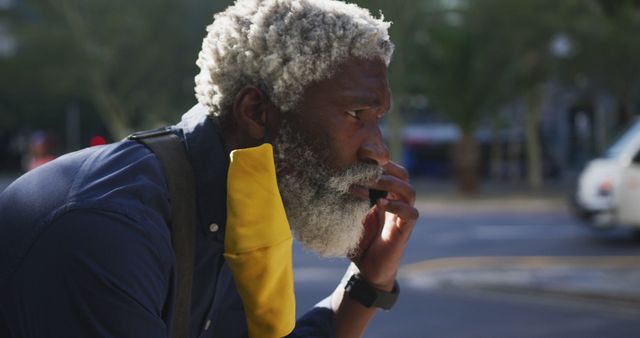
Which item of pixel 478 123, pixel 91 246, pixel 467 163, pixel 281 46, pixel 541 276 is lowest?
pixel 91 246

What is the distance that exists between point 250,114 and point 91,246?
511mm

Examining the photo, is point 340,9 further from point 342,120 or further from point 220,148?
point 220,148

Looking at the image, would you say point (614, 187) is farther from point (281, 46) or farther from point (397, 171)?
point (281, 46)

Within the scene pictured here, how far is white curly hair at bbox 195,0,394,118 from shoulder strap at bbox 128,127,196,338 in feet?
0.61

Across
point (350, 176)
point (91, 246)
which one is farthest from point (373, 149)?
point (91, 246)

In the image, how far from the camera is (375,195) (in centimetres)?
193

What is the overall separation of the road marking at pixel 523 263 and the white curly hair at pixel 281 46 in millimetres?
8866

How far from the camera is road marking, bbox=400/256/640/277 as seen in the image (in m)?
10.5

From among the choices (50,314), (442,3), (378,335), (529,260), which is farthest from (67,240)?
(442,3)

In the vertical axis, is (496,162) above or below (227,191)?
above

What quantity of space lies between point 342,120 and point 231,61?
9.6 inches

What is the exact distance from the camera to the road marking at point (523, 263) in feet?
34.5

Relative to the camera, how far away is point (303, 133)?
1.78 metres

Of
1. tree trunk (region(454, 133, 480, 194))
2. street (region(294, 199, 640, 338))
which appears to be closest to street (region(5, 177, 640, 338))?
street (region(294, 199, 640, 338))
